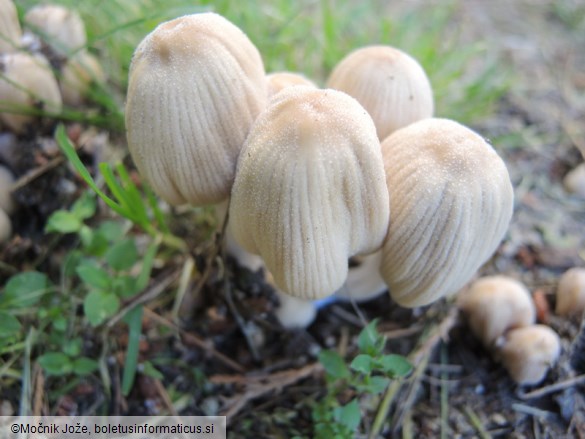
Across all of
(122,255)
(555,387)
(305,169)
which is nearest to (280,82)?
(305,169)

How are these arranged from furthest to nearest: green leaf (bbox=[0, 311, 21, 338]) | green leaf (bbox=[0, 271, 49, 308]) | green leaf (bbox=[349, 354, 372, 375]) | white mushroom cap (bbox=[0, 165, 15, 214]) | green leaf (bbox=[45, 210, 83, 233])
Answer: white mushroom cap (bbox=[0, 165, 15, 214])
green leaf (bbox=[45, 210, 83, 233])
green leaf (bbox=[0, 271, 49, 308])
green leaf (bbox=[0, 311, 21, 338])
green leaf (bbox=[349, 354, 372, 375])

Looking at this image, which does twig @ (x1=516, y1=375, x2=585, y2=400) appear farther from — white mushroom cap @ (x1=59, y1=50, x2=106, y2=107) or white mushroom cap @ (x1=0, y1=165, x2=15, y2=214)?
white mushroom cap @ (x1=59, y1=50, x2=106, y2=107)

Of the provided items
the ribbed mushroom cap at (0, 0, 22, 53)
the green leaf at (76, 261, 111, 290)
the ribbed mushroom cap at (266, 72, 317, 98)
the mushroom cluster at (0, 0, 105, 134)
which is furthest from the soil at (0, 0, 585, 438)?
the ribbed mushroom cap at (266, 72, 317, 98)

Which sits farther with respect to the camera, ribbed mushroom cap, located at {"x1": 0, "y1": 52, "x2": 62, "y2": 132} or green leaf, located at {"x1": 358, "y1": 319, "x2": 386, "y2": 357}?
ribbed mushroom cap, located at {"x1": 0, "y1": 52, "x2": 62, "y2": 132}

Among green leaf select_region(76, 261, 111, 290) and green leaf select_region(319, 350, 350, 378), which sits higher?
green leaf select_region(76, 261, 111, 290)

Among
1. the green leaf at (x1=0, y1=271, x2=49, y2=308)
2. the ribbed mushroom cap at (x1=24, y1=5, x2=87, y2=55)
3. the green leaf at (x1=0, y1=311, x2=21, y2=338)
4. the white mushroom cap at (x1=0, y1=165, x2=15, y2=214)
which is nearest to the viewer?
the green leaf at (x1=0, y1=311, x2=21, y2=338)

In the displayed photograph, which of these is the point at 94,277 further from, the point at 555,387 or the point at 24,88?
the point at 555,387

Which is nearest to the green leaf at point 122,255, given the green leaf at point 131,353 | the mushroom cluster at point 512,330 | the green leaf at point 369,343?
the green leaf at point 131,353
